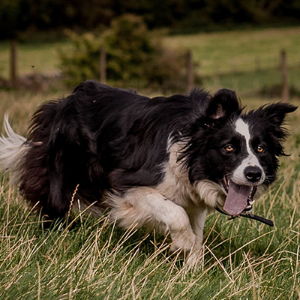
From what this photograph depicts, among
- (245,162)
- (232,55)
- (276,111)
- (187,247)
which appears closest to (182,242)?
(187,247)

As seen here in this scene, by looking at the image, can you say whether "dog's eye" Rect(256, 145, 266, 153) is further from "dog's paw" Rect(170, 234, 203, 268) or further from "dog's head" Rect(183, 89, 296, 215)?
"dog's paw" Rect(170, 234, 203, 268)

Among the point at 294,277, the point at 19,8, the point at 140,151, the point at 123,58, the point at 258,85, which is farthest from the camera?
the point at 19,8

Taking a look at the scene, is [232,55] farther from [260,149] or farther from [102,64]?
[260,149]

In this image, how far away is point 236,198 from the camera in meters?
5.48

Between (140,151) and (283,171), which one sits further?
(283,171)

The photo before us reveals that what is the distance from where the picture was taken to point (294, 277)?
16.4 ft

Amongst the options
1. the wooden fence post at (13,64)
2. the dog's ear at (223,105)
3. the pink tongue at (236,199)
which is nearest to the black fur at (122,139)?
the dog's ear at (223,105)

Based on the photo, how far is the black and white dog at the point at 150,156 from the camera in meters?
5.43

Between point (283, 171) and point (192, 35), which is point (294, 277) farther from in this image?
point (192, 35)

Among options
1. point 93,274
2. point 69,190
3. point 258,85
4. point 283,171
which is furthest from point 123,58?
point 93,274

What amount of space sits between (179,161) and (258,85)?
26.4 m

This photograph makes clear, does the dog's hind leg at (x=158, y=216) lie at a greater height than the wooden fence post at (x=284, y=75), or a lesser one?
greater

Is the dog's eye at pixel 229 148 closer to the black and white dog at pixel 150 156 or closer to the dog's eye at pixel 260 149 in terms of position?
the black and white dog at pixel 150 156

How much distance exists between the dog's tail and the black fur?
105mm
